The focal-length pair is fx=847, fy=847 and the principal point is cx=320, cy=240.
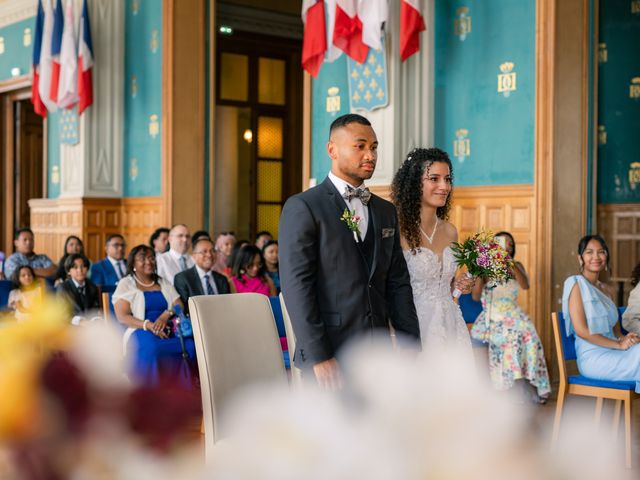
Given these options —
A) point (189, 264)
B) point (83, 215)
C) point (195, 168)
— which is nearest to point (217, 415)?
point (189, 264)

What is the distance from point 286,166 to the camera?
582 inches

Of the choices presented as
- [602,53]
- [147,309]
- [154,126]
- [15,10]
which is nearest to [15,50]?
[15,10]

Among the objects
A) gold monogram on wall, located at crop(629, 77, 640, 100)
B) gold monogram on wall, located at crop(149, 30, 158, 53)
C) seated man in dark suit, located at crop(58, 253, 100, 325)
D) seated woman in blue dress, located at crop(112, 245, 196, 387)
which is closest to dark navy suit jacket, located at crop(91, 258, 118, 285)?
seated man in dark suit, located at crop(58, 253, 100, 325)

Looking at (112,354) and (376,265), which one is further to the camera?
(376,265)

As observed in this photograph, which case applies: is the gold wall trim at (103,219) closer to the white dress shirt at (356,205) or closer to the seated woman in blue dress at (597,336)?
the seated woman in blue dress at (597,336)

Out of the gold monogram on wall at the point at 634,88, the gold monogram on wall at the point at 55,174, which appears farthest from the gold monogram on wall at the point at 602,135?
the gold monogram on wall at the point at 55,174

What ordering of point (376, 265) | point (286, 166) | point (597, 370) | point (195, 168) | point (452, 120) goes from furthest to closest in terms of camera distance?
point (286, 166) → point (195, 168) → point (452, 120) → point (597, 370) → point (376, 265)

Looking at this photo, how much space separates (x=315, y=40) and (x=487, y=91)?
1.92m

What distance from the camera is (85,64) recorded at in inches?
475

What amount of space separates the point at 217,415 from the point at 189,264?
5.39 meters

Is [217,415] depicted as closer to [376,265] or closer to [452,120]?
[376,265]

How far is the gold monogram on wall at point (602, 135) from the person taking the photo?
27.9ft

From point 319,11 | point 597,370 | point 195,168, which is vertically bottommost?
point 597,370

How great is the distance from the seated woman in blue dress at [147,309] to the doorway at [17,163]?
10.9 m
